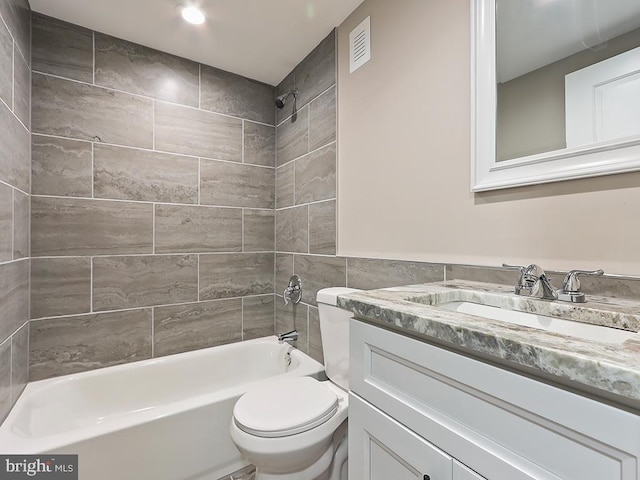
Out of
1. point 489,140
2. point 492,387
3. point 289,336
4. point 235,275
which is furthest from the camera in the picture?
point 235,275

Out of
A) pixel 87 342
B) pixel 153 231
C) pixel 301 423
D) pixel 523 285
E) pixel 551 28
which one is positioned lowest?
pixel 301 423

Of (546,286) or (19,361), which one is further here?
(19,361)

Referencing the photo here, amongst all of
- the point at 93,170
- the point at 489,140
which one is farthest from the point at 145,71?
the point at 489,140

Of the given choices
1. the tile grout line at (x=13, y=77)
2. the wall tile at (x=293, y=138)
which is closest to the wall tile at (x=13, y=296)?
the tile grout line at (x=13, y=77)

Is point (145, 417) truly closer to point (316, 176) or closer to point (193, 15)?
point (316, 176)

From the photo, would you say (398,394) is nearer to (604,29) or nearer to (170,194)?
(604,29)

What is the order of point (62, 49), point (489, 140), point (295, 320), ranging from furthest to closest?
point (295, 320) → point (62, 49) → point (489, 140)

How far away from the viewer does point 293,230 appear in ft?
7.25

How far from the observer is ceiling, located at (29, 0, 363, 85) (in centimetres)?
162

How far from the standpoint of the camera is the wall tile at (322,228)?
Answer: 1.83 metres

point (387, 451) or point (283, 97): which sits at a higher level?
point (283, 97)

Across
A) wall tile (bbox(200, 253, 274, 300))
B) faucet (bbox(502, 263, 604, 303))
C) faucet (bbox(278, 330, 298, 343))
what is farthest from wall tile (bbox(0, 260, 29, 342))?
faucet (bbox(502, 263, 604, 303))

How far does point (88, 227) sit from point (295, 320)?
1368 mm

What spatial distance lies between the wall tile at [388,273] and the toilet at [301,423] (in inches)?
6.5
